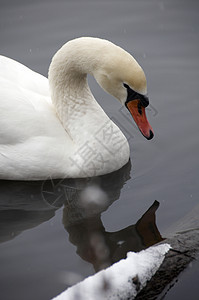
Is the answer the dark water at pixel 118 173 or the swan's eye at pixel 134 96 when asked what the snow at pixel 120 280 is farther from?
the swan's eye at pixel 134 96

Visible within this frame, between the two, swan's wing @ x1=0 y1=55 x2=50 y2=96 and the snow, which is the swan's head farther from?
the snow

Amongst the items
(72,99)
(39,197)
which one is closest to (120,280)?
(39,197)

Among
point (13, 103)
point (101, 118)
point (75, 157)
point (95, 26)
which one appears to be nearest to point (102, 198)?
point (75, 157)

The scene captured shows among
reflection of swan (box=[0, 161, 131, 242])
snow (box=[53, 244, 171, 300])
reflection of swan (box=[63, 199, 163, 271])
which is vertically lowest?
reflection of swan (box=[0, 161, 131, 242])

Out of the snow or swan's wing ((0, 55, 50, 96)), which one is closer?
the snow

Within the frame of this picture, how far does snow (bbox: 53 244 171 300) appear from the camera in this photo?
3.94 meters

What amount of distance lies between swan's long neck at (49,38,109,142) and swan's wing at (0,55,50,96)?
0.32m

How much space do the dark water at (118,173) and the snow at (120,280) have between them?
283 millimetres

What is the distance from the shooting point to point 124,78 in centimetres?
501

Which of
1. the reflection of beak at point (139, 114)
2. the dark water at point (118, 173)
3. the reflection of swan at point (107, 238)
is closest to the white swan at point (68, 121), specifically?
the reflection of beak at point (139, 114)

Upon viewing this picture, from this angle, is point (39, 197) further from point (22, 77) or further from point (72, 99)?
point (22, 77)

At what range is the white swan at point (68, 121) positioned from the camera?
5203 millimetres

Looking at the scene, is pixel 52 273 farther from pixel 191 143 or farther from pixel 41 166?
pixel 191 143

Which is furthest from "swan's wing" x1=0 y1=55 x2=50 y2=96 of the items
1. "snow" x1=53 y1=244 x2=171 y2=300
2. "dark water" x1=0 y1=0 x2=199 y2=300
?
"snow" x1=53 y1=244 x2=171 y2=300
